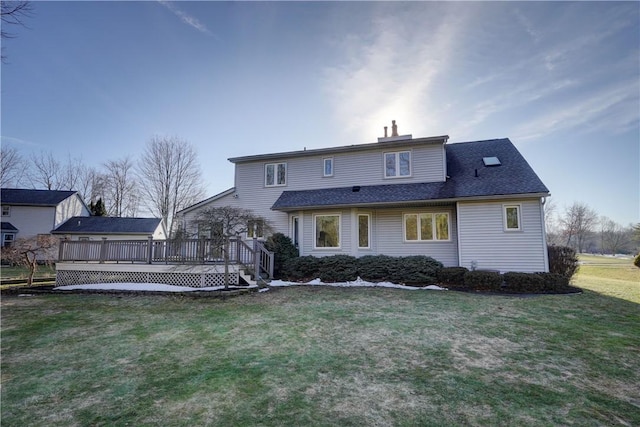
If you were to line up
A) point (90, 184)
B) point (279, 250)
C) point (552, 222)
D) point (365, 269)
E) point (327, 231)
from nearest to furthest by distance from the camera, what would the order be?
point (365, 269)
point (279, 250)
point (327, 231)
point (90, 184)
point (552, 222)

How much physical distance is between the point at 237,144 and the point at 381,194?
10827 millimetres

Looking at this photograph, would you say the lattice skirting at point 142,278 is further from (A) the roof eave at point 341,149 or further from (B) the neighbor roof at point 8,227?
(B) the neighbor roof at point 8,227

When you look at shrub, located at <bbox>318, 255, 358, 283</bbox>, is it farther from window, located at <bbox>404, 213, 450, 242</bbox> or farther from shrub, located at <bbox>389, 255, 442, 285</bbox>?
window, located at <bbox>404, 213, 450, 242</bbox>

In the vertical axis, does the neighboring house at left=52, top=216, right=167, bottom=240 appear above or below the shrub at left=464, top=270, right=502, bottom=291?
above

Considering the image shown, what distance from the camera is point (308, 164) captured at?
15734 mm

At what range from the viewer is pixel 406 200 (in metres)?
12.4

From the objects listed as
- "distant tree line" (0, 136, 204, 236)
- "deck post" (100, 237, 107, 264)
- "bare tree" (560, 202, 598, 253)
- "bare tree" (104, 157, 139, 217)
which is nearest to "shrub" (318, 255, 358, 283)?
"deck post" (100, 237, 107, 264)

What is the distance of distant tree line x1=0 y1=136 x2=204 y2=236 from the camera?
3078 cm

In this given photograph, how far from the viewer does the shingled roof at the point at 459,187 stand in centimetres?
1174

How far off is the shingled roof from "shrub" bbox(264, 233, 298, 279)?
1563 millimetres

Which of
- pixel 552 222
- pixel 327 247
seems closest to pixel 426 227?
pixel 327 247

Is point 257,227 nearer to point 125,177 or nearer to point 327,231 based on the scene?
point 327,231

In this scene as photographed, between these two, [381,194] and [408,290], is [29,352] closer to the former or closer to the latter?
[408,290]

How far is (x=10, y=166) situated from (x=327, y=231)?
37.9m
